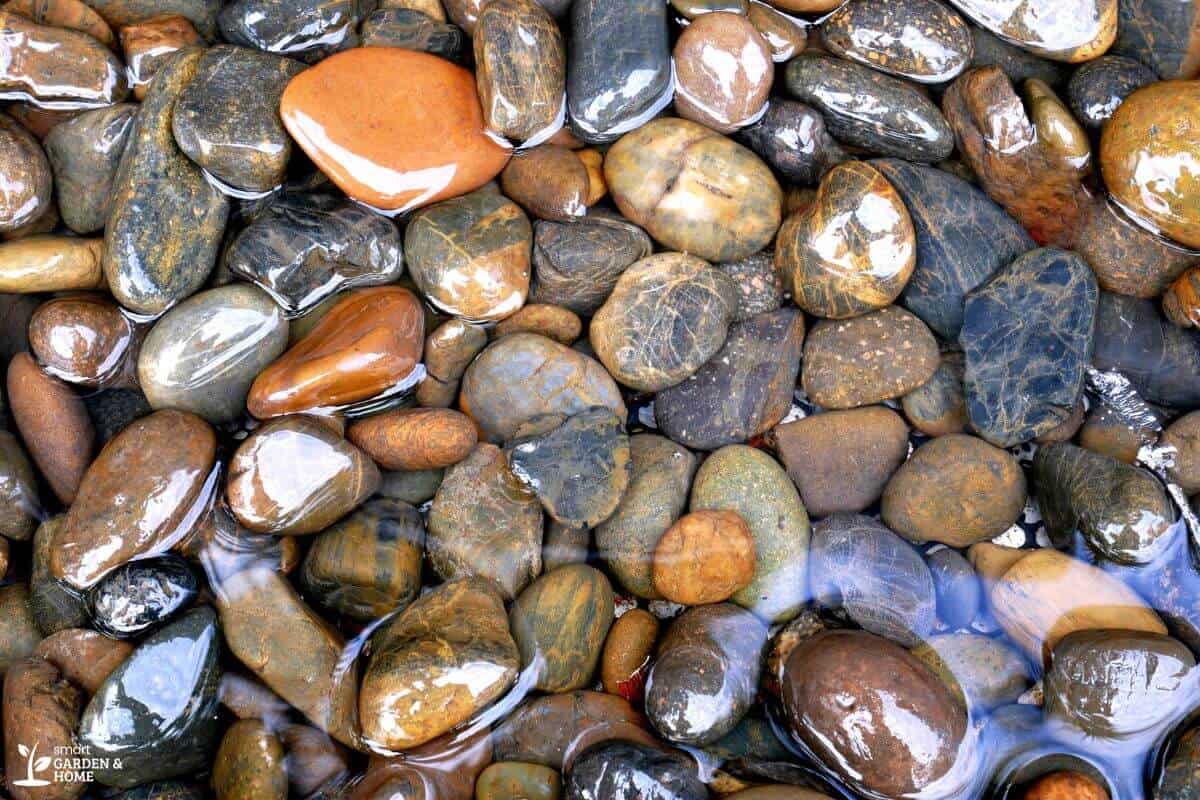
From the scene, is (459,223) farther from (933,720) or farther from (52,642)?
(933,720)

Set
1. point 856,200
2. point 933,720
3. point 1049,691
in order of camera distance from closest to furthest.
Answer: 1. point 933,720
2. point 1049,691
3. point 856,200

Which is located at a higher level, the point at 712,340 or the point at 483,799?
the point at 712,340

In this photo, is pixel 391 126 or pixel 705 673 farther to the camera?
pixel 391 126

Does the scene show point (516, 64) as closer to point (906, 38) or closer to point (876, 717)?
point (906, 38)

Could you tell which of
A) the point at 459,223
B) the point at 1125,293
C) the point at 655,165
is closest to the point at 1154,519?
the point at 1125,293

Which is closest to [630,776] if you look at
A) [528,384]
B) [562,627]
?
[562,627]

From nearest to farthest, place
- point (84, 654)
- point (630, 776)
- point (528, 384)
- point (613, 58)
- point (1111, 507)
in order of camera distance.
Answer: point (630, 776), point (84, 654), point (1111, 507), point (528, 384), point (613, 58)
